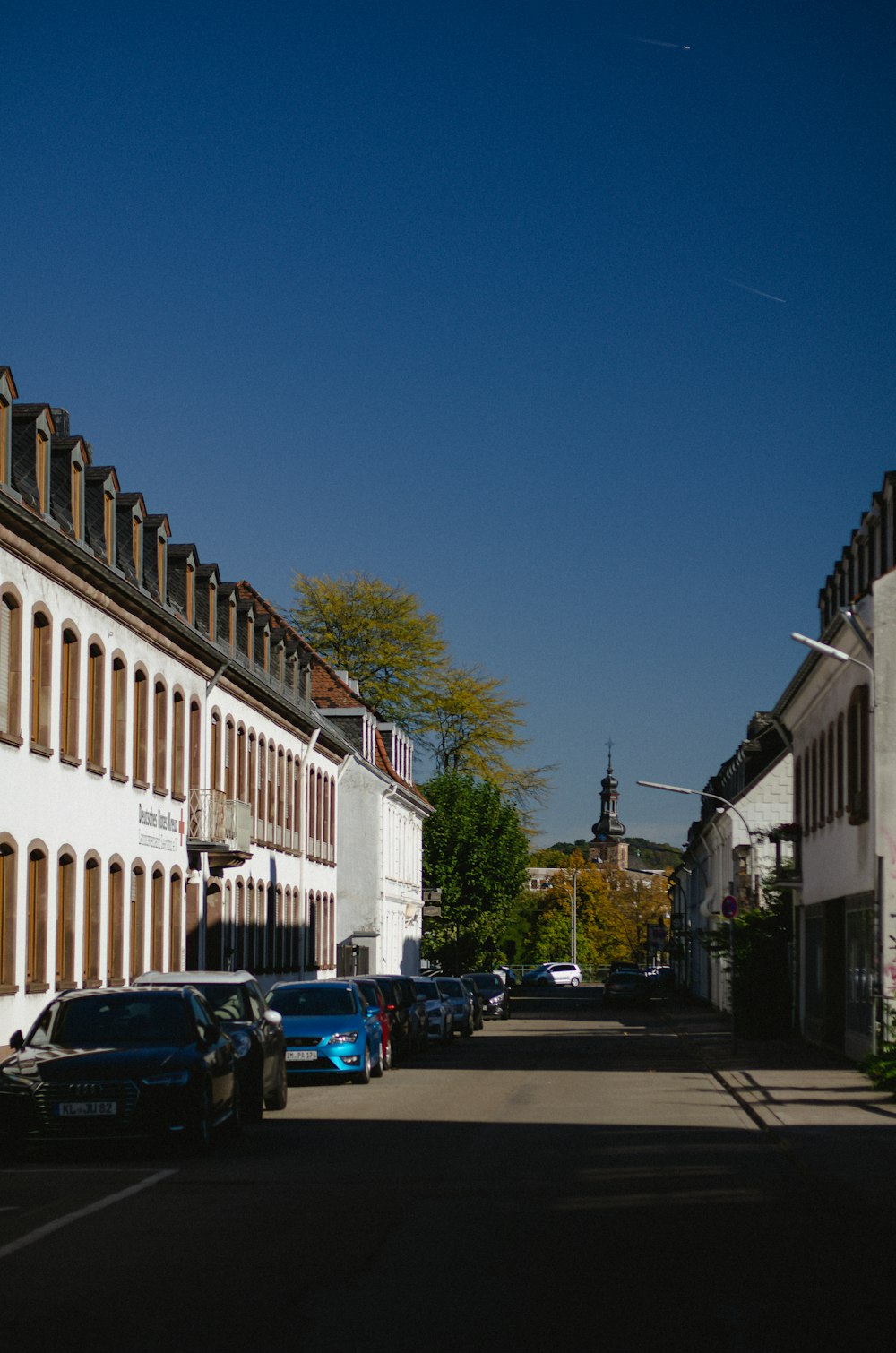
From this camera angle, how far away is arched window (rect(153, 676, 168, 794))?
1409 inches

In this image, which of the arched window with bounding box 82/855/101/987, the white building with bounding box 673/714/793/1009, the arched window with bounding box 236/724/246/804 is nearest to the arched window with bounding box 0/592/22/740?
the arched window with bounding box 82/855/101/987

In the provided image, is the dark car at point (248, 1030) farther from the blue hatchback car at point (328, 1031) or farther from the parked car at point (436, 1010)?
the parked car at point (436, 1010)

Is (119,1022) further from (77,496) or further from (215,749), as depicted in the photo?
(215,749)

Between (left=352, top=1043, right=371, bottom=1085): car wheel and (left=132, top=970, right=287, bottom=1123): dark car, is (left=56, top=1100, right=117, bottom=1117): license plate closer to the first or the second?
(left=132, top=970, right=287, bottom=1123): dark car

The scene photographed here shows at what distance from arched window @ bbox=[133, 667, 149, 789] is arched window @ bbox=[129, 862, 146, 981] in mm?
1614

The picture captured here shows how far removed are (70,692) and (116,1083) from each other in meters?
15.1

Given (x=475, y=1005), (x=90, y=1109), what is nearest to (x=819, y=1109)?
(x=90, y=1109)

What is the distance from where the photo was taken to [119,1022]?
16.8 metres

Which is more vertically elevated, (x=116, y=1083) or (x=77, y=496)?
(x=77, y=496)

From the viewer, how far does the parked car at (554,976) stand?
371ft

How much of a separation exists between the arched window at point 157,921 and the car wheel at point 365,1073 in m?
8.77

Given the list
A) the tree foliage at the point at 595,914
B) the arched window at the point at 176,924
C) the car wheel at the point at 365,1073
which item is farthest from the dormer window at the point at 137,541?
the tree foliage at the point at 595,914

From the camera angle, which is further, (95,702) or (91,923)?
(95,702)

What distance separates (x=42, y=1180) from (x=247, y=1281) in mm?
5106
